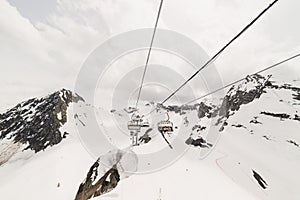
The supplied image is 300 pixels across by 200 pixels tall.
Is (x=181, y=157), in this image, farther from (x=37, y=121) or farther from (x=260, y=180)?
(x=37, y=121)

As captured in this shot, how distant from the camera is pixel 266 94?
78.7 meters

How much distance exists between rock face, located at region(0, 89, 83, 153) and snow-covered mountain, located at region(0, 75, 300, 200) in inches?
22.5

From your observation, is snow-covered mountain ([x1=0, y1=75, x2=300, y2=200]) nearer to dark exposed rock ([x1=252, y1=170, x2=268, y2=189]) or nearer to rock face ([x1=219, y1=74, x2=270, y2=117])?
dark exposed rock ([x1=252, y1=170, x2=268, y2=189])

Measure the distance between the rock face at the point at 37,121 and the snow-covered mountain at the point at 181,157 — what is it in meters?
0.57

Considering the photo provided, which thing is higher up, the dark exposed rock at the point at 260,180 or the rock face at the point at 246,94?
the rock face at the point at 246,94

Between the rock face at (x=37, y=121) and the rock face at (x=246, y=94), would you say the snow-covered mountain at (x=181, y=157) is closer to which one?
the rock face at (x=246, y=94)

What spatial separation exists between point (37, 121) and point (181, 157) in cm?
9807

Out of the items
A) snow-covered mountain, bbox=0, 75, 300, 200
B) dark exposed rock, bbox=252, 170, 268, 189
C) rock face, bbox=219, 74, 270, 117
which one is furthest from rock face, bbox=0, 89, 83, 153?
rock face, bbox=219, 74, 270, 117

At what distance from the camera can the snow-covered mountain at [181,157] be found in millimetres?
19906

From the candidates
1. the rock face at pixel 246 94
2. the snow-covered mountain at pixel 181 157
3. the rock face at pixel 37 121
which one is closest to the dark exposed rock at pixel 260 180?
the snow-covered mountain at pixel 181 157

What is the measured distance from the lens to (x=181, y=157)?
30.8 metres

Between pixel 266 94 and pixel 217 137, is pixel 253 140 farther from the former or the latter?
pixel 266 94

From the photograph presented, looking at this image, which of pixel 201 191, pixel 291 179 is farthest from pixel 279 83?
pixel 201 191

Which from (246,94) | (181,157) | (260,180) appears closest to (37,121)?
(181,157)
